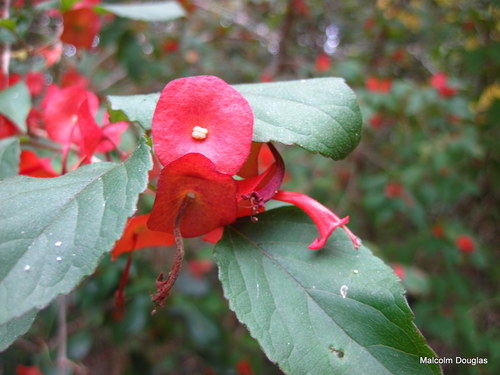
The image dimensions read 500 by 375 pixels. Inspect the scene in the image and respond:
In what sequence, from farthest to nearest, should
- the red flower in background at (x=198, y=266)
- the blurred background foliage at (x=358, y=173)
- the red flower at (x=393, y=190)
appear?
the red flower at (x=393, y=190) → the red flower in background at (x=198, y=266) → the blurred background foliage at (x=358, y=173)

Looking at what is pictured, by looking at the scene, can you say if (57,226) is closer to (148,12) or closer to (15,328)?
(15,328)

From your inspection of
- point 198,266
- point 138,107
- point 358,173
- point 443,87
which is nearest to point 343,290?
point 138,107

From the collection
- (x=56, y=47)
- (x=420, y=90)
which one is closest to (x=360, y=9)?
(x=420, y=90)

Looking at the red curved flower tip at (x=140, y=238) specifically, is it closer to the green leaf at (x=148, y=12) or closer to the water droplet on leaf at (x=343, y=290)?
the water droplet on leaf at (x=343, y=290)

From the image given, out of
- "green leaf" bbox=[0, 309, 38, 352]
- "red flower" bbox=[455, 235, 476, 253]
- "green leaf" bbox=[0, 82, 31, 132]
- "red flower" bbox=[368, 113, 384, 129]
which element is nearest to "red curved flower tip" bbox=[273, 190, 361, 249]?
"green leaf" bbox=[0, 309, 38, 352]

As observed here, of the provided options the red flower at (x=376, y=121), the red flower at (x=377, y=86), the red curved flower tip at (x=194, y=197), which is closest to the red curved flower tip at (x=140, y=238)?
the red curved flower tip at (x=194, y=197)

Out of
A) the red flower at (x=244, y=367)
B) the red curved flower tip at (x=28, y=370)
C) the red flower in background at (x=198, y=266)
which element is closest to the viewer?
the red curved flower tip at (x=28, y=370)
